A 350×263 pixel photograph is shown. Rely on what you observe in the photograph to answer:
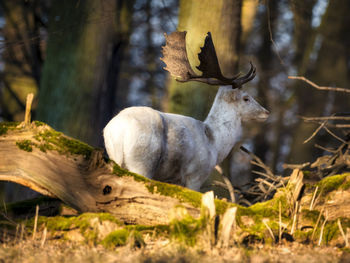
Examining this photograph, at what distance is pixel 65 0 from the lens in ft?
29.2

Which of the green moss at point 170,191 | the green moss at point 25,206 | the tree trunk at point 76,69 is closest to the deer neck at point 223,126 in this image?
the green moss at point 170,191

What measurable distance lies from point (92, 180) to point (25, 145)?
665 millimetres

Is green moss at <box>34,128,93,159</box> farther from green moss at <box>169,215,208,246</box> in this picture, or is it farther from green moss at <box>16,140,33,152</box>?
green moss at <box>169,215,208,246</box>

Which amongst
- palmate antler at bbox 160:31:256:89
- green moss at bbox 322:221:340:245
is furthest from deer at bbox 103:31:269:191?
green moss at bbox 322:221:340:245

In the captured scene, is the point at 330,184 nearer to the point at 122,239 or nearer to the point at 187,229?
the point at 187,229

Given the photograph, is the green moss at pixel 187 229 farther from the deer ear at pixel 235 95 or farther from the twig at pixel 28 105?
the deer ear at pixel 235 95

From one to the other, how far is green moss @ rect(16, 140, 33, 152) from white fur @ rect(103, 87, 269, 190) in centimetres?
93

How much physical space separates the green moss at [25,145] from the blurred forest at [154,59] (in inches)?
130

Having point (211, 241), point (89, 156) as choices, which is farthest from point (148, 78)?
point (211, 241)

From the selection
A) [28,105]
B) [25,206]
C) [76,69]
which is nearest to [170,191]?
[25,206]

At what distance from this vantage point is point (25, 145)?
153 inches

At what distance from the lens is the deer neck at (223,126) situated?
5.58 metres

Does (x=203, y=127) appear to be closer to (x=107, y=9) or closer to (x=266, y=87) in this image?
(x=107, y=9)

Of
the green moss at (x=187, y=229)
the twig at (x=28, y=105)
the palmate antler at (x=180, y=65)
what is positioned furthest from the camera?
the palmate antler at (x=180, y=65)
